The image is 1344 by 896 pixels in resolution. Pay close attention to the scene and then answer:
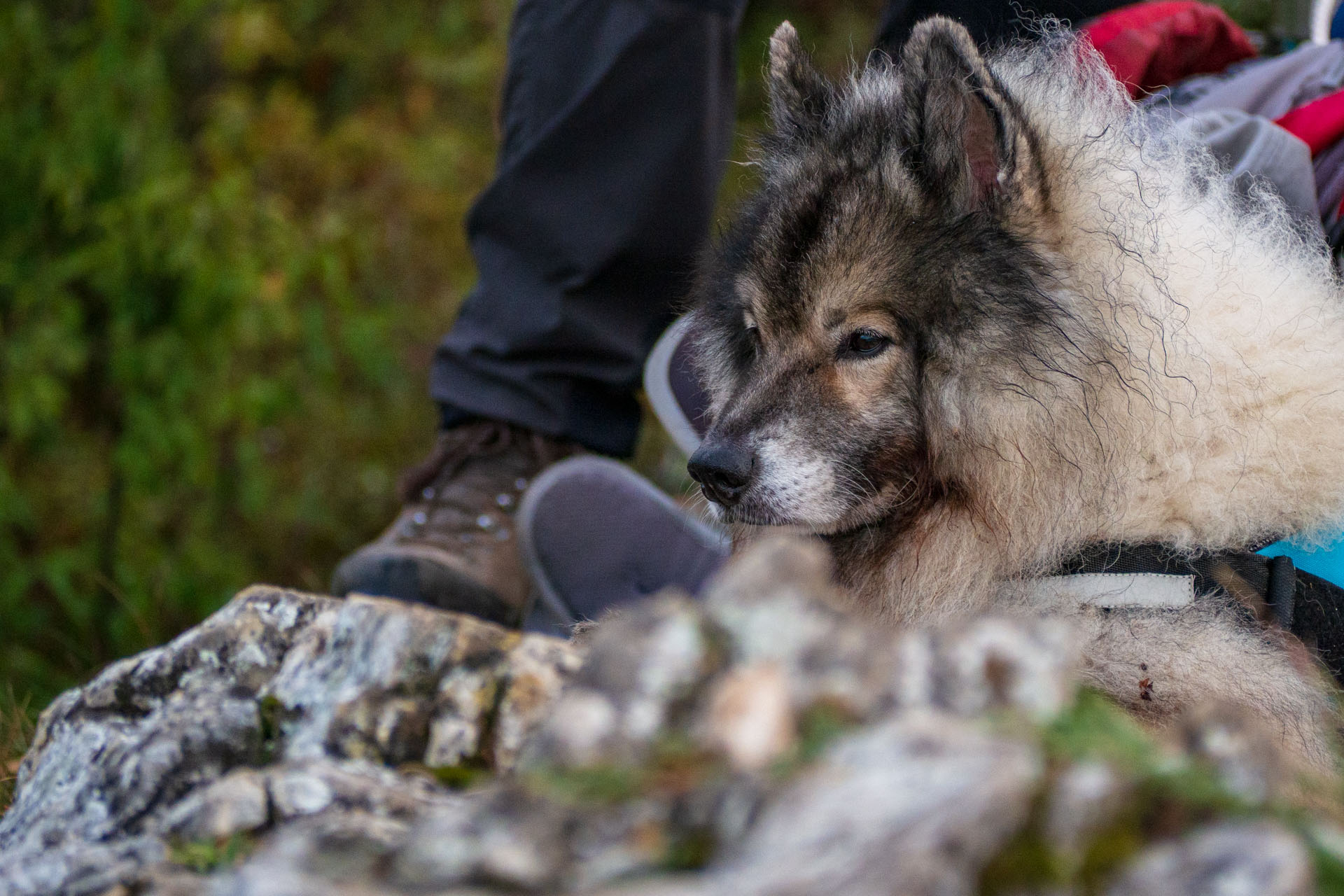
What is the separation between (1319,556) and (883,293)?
2.56 feet

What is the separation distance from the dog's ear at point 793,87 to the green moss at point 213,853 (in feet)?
5.36

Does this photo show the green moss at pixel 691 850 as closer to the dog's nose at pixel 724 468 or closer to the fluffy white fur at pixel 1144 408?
the fluffy white fur at pixel 1144 408

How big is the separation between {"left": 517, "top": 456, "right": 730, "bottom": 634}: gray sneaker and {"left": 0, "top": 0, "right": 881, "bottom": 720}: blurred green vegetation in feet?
2.66

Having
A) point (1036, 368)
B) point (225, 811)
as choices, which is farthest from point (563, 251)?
point (225, 811)

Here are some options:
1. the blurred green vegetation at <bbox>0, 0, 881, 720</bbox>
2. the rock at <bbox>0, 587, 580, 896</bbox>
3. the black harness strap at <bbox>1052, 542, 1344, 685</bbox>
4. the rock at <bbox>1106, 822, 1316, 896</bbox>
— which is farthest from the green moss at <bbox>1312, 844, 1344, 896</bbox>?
the blurred green vegetation at <bbox>0, 0, 881, 720</bbox>

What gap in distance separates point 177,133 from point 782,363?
135 inches

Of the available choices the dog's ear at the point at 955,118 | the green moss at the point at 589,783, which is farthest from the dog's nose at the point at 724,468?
the green moss at the point at 589,783

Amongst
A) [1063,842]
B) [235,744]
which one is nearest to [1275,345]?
[1063,842]

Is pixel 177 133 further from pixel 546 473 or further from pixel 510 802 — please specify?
pixel 510 802

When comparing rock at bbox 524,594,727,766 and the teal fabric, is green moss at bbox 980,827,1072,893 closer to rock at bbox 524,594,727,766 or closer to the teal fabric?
rock at bbox 524,594,727,766

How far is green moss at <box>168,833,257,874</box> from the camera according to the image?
909 mm

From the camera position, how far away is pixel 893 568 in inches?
78.9

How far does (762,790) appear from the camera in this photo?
28.2 inches

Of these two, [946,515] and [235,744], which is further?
[946,515]
